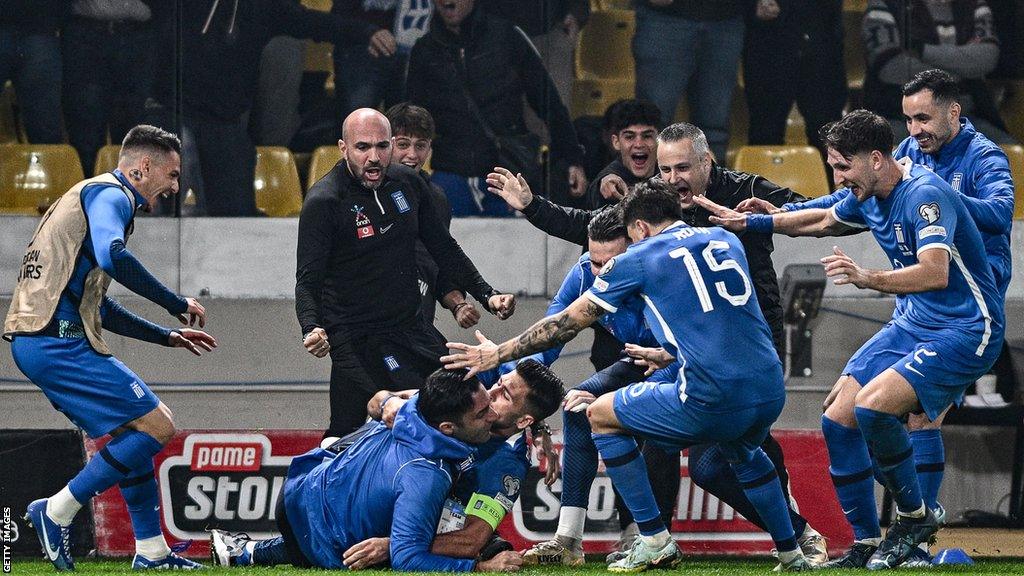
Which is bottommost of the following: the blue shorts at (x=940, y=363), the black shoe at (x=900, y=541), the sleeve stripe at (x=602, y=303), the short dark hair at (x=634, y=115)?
the black shoe at (x=900, y=541)

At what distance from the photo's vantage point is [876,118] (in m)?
5.68

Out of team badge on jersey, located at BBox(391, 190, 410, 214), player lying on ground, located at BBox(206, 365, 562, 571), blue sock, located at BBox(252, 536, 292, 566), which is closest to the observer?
player lying on ground, located at BBox(206, 365, 562, 571)

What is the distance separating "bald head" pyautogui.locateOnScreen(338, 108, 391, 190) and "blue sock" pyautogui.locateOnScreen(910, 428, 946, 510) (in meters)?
2.83

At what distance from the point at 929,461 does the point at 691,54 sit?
471cm

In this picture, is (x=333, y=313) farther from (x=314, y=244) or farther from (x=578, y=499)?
(x=578, y=499)

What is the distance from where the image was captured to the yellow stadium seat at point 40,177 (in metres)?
10.1

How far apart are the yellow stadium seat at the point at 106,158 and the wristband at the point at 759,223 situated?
5529mm

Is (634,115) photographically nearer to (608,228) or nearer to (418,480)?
(608,228)

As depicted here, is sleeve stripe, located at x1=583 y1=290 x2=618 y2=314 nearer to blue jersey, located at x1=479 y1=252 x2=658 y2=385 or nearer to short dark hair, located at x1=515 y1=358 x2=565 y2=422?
short dark hair, located at x1=515 y1=358 x2=565 y2=422

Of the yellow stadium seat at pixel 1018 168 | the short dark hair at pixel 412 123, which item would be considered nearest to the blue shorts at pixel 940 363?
the short dark hair at pixel 412 123

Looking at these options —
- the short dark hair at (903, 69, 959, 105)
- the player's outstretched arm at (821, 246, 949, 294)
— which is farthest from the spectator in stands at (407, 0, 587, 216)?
the player's outstretched arm at (821, 246, 949, 294)

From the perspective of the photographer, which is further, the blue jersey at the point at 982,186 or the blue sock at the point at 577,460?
the blue sock at the point at 577,460

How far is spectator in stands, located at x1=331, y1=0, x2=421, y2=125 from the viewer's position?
10.1 meters

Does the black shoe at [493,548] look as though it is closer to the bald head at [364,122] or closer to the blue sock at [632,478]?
the blue sock at [632,478]
